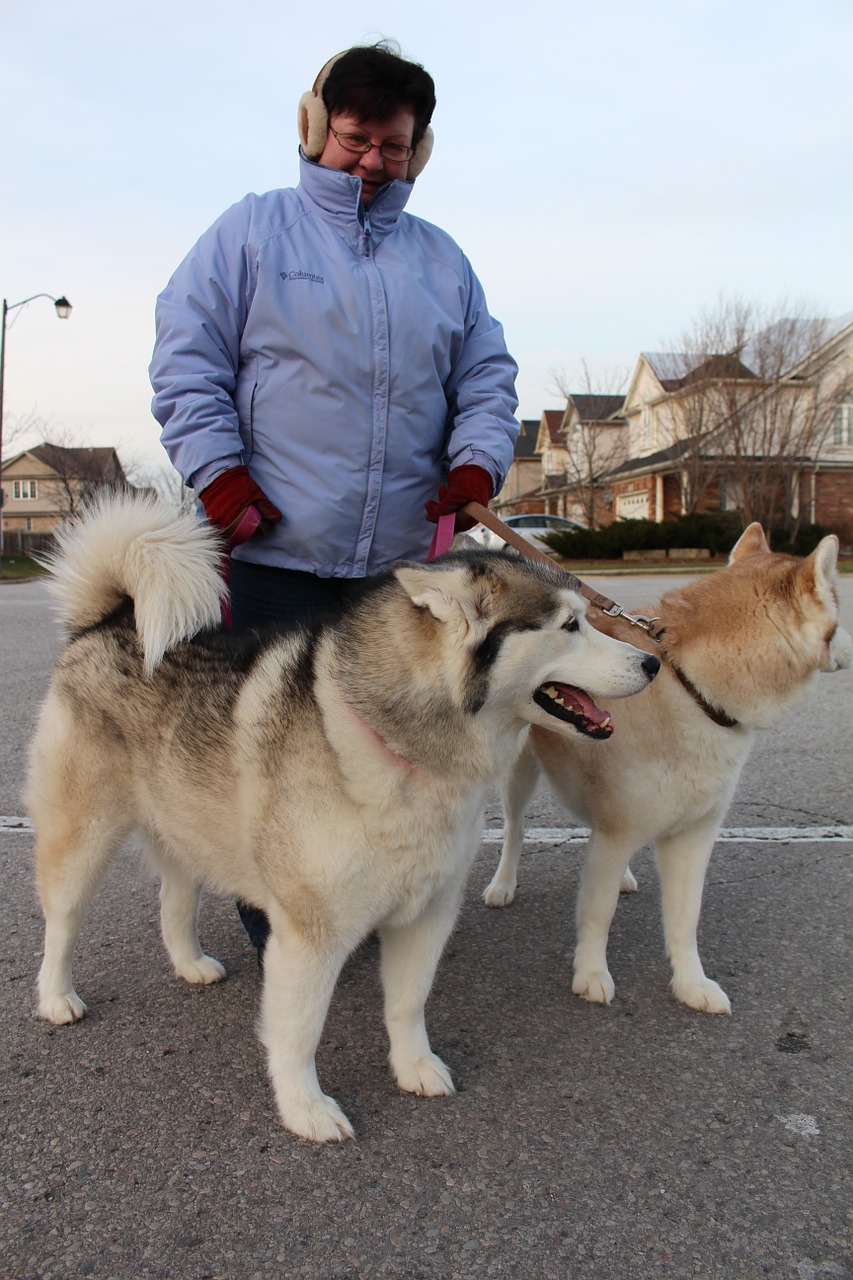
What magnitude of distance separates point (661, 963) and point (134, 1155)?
195 cm

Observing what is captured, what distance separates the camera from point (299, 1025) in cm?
245

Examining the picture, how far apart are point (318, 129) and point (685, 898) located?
113 inches

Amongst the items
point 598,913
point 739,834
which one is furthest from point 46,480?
point 598,913

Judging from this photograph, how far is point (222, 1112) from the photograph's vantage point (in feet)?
8.27

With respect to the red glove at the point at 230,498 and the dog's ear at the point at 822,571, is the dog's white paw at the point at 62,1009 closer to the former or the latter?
the red glove at the point at 230,498

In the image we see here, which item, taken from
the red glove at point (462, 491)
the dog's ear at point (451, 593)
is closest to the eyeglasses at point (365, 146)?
the red glove at point (462, 491)

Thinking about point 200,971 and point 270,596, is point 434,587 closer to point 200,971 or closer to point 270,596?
point 270,596

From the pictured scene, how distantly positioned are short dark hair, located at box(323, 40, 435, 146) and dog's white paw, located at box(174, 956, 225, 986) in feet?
9.47

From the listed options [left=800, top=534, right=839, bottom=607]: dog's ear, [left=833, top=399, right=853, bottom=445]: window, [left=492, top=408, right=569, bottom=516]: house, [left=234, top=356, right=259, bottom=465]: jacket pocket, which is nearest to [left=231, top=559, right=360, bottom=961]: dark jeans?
[left=234, top=356, right=259, bottom=465]: jacket pocket

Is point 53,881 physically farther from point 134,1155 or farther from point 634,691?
point 634,691

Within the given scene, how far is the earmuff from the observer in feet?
10.4

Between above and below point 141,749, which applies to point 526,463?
above

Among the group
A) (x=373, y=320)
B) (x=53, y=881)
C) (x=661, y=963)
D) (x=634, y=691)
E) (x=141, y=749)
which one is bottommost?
(x=661, y=963)

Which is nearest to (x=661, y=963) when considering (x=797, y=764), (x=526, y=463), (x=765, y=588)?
(x=765, y=588)
